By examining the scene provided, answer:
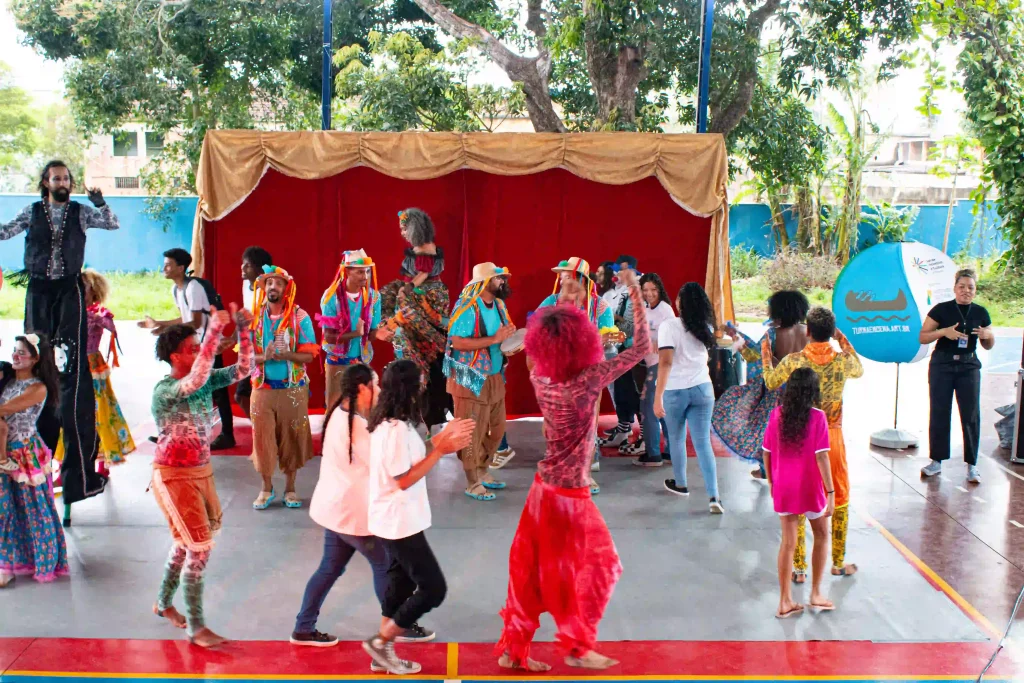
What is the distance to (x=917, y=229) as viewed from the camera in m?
20.1

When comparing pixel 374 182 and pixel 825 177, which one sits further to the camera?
pixel 825 177

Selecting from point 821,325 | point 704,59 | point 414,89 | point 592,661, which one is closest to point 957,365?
point 821,325

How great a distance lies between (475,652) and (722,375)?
3896 mm

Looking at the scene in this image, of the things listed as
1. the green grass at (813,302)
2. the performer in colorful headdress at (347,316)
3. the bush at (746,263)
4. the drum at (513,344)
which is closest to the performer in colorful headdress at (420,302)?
the performer in colorful headdress at (347,316)

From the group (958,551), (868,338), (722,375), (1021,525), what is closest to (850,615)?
(958,551)

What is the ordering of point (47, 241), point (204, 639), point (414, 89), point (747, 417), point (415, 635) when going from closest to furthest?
point (204, 639)
point (415, 635)
point (47, 241)
point (747, 417)
point (414, 89)

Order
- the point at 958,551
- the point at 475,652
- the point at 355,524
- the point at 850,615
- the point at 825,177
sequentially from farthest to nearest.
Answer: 1. the point at 825,177
2. the point at 958,551
3. the point at 850,615
4. the point at 475,652
5. the point at 355,524

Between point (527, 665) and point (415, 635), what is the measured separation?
635mm

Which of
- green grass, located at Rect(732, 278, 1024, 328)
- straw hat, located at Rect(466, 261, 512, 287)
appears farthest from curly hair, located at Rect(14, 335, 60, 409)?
green grass, located at Rect(732, 278, 1024, 328)

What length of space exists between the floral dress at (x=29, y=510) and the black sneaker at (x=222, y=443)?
2.78 metres

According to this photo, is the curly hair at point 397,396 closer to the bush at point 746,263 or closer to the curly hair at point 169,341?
the curly hair at point 169,341

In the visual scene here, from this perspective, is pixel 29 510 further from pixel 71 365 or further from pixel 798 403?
pixel 798 403

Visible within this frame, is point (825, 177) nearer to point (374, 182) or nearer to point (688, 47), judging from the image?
point (688, 47)

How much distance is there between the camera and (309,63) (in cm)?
1484
